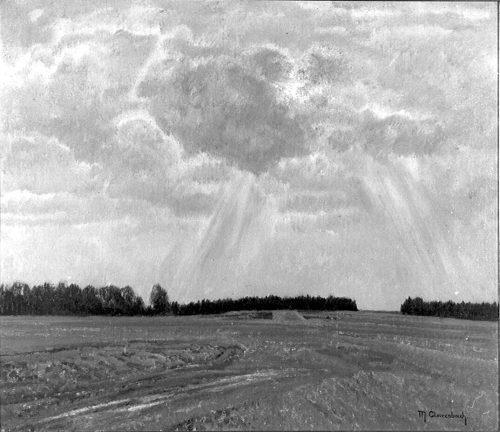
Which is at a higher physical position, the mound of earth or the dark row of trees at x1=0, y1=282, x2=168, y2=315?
the dark row of trees at x1=0, y1=282, x2=168, y2=315

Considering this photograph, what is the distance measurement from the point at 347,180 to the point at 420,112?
2.65 feet

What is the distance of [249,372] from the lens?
4191 millimetres

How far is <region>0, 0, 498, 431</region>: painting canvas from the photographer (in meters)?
4.23

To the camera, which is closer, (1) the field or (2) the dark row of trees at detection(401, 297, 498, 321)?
(1) the field

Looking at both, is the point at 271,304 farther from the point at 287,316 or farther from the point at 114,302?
the point at 114,302

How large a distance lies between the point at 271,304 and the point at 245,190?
942mm

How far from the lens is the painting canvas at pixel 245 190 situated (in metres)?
4.23

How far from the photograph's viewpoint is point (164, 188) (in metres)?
4.40

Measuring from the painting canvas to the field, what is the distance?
20 millimetres

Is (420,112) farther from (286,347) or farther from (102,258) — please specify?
(102,258)
